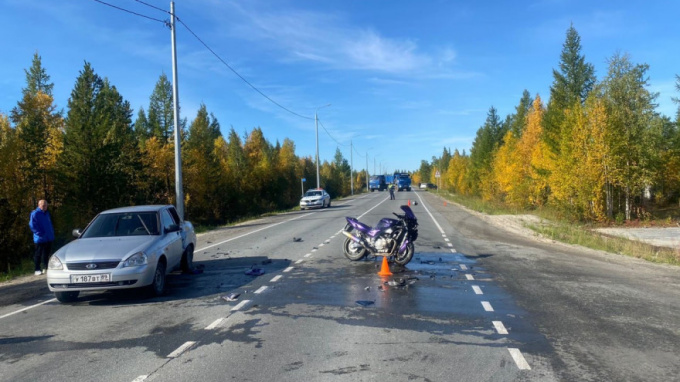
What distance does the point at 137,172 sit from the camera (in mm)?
31078

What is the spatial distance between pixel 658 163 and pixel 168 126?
42229 mm

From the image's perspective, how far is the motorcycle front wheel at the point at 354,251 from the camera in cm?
1221

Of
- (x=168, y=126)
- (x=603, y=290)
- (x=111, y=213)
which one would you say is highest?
(x=168, y=126)

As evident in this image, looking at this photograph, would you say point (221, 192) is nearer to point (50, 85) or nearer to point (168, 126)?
point (168, 126)

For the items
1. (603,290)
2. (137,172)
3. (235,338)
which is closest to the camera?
(235,338)

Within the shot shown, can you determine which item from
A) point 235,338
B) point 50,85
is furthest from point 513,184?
point 50,85

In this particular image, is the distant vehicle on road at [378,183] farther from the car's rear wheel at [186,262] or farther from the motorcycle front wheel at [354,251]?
the car's rear wheel at [186,262]

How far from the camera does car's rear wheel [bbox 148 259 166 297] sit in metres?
8.49

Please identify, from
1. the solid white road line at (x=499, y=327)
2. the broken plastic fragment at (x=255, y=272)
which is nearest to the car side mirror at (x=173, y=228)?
the broken plastic fragment at (x=255, y=272)

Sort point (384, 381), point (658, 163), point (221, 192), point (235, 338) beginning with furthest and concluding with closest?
1. point (221, 192)
2. point (658, 163)
3. point (235, 338)
4. point (384, 381)

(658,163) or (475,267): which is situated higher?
(658,163)

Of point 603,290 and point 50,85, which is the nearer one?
point 603,290

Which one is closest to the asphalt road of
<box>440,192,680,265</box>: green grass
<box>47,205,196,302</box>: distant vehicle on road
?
<box>47,205,196,302</box>: distant vehicle on road

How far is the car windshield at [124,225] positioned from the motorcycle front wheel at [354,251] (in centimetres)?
497
